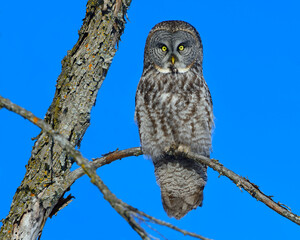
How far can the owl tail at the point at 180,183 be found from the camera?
4066 millimetres

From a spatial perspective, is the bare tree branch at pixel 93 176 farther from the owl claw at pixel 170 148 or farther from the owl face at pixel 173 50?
the owl face at pixel 173 50

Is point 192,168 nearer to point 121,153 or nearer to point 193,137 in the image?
point 193,137

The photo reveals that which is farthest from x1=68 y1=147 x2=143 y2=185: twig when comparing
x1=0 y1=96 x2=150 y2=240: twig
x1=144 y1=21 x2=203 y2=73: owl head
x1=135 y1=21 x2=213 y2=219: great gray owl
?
→ x1=0 y1=96 x2=150 y2=240: twig

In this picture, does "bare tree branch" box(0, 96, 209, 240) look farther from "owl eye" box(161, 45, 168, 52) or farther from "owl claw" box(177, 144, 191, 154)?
"owl eye" box(161, 45, 168, 52)

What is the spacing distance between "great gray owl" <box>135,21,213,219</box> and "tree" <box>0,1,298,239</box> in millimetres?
670

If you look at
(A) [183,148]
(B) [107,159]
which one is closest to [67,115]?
(B) [107,159]

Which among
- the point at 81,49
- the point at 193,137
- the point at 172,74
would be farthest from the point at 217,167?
the point at 81,49

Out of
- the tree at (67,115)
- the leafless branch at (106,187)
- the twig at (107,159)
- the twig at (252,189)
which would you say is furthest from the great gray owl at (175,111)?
the tree at (67,115)

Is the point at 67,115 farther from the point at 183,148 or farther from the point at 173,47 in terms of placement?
the point at 173,47

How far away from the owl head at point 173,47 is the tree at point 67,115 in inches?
31.6

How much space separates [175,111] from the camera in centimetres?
371

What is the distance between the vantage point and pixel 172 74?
3.95 meters

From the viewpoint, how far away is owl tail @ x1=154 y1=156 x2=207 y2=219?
4.07 meters

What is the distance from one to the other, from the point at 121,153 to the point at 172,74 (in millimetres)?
1003
